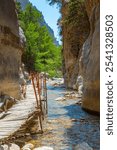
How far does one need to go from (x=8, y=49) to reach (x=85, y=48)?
6608 millimetres

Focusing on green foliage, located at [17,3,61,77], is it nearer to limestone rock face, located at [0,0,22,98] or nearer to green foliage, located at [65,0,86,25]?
green foliage, located at [65,0,86,25]

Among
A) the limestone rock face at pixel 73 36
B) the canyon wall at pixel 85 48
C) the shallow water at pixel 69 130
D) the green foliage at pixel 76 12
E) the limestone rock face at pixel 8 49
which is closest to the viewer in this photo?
the shallow water at pixel 69 130

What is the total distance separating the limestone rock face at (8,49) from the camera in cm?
1472

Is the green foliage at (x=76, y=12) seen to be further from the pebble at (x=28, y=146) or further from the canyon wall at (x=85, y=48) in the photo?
the pebble at (x=28, y=146)

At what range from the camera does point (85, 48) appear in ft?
69.5

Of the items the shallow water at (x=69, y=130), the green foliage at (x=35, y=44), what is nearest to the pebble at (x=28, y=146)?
the shallow water at (x=69, y=130)

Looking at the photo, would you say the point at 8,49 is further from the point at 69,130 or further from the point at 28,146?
the point at 28,146

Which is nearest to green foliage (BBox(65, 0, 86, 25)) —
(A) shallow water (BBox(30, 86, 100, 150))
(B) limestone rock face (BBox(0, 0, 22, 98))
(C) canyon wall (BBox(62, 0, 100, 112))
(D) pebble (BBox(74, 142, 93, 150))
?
(C) canyon wall (BBox(62, 0, 100, 112))

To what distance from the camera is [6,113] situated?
12.5 metres

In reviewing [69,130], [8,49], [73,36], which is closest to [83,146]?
[69,130]

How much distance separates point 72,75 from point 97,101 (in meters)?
19.6

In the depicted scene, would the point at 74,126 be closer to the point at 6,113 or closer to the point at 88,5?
the point at 6,113

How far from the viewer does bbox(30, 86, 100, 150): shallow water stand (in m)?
10.2

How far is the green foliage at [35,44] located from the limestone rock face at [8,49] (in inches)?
897
